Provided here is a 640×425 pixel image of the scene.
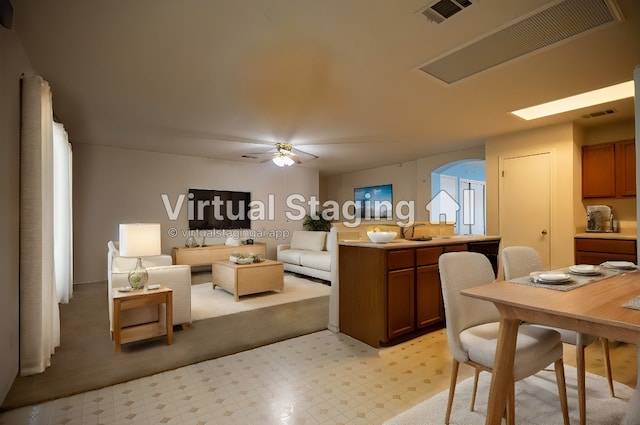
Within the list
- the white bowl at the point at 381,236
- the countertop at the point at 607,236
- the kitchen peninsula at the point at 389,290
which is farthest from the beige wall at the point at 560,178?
the white bowl at the point at 381,236

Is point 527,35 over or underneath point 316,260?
A: over

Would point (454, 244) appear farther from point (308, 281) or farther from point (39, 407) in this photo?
point (39, 407)

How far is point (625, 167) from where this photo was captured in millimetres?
4164

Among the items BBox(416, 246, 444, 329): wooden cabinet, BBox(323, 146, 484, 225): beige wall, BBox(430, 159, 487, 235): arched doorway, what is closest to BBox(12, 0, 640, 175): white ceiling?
BBox(323, 146, 484, 225): beige wall

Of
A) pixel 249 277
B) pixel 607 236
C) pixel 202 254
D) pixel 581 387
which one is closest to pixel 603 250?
pixel 607 236

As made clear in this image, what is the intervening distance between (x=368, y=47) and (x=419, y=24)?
43 cm

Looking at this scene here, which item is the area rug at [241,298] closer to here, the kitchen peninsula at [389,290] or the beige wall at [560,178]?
the kitchen peninsula at [389,290]

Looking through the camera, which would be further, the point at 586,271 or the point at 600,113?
the point at 600,113

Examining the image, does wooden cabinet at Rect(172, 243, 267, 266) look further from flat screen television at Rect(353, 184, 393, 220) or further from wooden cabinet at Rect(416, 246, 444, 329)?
wooden cabinet at Rect(416, 246, 444, 329)

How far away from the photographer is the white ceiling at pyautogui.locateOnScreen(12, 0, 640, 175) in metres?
2.12

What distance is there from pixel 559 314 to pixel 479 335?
0.65 m

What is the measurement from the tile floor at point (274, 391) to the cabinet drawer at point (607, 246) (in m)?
A: 2.65

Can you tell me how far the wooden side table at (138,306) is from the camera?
9.02ft

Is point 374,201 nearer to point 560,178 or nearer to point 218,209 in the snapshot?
point 218,209
